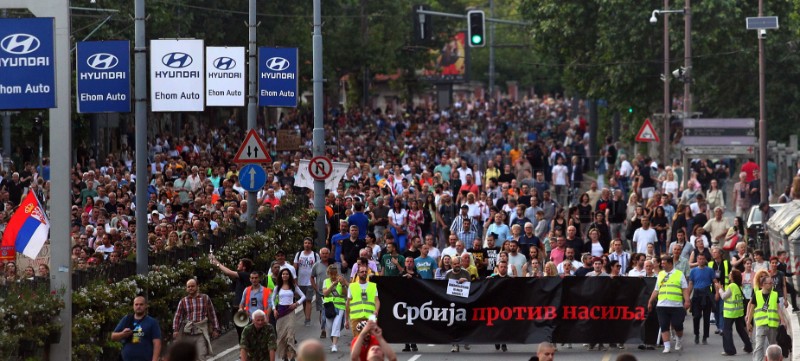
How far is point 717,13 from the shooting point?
48375mm

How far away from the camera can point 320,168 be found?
3012cm

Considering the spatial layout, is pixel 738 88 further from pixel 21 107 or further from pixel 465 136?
pixel 21 107

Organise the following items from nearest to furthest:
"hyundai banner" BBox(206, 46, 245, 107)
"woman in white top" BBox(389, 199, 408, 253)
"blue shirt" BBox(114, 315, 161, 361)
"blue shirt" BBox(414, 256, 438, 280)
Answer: "blue shirt" BBox(114, 315, 161, 361) → "blue shirt" BBox(414, 256, 438, 280) → "hyundai banner" BBox(206, 46, 245, 107) → "woman in white top" BBox(389, 199, 408, 253)

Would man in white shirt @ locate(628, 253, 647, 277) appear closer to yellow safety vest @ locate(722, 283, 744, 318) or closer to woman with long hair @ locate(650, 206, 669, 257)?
yellow safety vest @ locate(722, 283, 744, 318)

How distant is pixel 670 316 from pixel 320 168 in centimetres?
953

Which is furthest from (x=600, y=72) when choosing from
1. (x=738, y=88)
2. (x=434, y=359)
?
(x=434, y=359)

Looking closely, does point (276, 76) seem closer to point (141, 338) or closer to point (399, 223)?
point (399, 223)

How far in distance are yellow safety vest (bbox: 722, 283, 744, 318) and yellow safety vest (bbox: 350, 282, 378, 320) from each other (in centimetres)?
494

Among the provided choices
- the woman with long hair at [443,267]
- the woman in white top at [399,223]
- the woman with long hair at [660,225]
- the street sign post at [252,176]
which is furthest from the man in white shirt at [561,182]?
the woman with long hair at [443,267]

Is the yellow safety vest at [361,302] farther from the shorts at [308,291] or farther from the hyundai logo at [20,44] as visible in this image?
the hyundai logo at [20,44]

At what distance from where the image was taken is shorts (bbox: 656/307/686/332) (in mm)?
22478

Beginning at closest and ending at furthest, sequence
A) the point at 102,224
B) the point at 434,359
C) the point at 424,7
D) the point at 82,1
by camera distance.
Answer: the point at 434,359 → the point at 102,224 → the point at 82,1 → the point at 424,7

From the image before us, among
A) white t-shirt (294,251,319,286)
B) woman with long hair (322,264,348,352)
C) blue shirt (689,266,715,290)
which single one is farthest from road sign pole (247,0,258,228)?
blue shirt (689,266,715,290)

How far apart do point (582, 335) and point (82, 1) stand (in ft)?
78.0
